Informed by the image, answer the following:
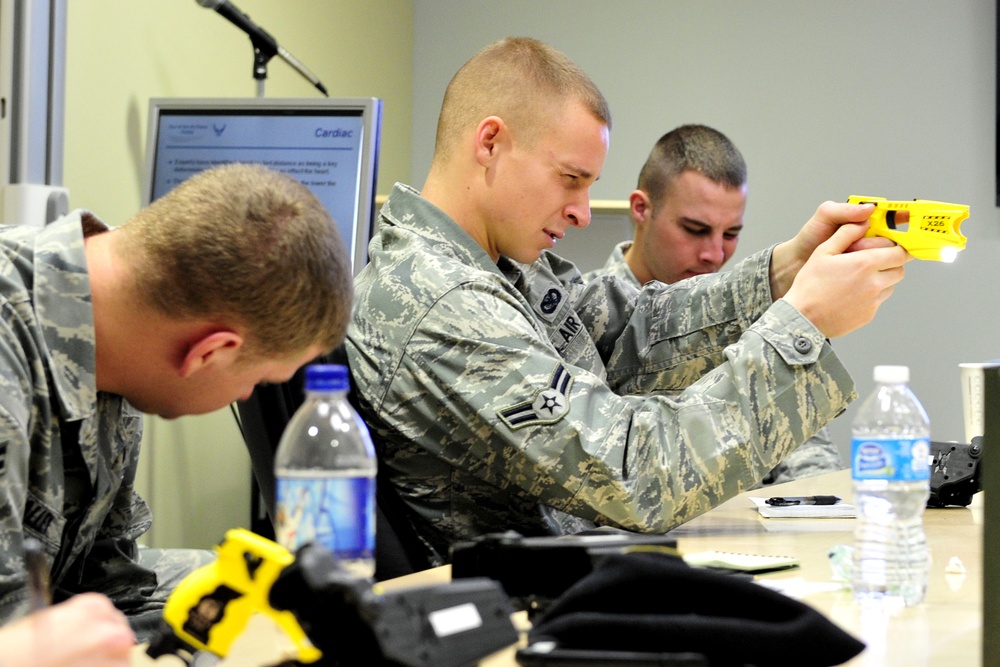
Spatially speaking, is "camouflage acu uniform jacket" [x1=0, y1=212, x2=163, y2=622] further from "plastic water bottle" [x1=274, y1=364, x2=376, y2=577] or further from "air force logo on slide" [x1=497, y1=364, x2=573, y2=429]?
"air force logo on slide" [x1=497, y1=364, x2=573, y2=429]

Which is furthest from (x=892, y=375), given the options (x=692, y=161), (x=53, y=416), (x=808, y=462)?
(x=692, y=161)

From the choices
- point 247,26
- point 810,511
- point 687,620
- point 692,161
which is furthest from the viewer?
point 692,161

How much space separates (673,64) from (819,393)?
3360mm

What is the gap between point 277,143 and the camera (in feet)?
9.14

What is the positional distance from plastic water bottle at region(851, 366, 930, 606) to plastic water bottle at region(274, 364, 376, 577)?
0.48 m

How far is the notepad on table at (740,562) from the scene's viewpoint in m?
1.19

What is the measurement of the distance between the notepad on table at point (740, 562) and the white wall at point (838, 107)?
10.5ft

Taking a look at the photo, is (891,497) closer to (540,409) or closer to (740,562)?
(740,562)

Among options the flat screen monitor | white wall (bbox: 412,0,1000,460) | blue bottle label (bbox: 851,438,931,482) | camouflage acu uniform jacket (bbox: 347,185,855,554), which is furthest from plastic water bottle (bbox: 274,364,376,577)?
white wall (bbox: 412,0,1000,460)

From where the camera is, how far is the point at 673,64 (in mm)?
4551

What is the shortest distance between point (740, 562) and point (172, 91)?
7.44ft

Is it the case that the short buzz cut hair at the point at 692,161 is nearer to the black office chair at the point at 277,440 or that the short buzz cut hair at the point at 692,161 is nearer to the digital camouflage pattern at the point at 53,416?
the black office chair at the point at 277,440

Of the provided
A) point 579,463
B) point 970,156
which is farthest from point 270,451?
point 970,156

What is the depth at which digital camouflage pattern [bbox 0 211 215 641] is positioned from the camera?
96 centimetres
